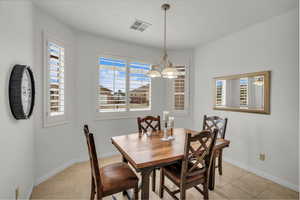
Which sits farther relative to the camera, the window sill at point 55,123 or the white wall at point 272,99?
the window sill at point 55,123

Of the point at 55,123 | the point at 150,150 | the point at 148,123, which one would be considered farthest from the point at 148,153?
the point at 55,123

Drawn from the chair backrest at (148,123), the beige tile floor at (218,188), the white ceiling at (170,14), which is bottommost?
the beige tile floor at (218,188)

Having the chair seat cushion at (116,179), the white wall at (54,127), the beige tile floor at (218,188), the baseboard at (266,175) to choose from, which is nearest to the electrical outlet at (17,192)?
the beige tile floor at (218,188)

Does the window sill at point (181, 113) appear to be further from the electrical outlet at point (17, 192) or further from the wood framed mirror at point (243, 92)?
the electrical outlet at point (17, 192)

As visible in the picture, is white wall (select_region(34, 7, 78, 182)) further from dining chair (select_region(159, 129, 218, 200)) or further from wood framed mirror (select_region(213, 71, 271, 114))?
wood framed mirror (select_region(213, 71, 271, 114))

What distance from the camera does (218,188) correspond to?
7.00 ft

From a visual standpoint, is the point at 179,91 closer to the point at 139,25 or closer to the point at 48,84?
the point at 139,25

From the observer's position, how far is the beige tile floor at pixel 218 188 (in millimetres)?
1962

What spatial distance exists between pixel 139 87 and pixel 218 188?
2615 millimetres

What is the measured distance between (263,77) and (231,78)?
1.83ft

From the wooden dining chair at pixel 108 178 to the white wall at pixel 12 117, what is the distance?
74cm

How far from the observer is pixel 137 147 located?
172 centimetres

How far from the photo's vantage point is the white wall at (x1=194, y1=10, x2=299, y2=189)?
2143mm

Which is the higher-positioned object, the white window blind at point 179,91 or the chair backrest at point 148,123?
the white window blind at point 179,91
